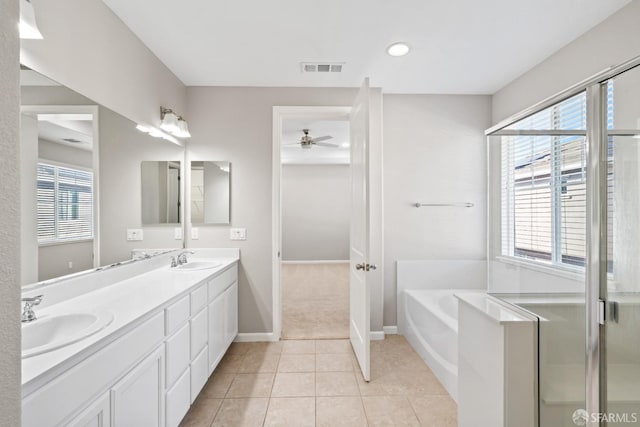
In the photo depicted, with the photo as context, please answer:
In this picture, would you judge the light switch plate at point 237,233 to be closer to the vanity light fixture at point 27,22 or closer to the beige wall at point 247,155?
the beige wall at point 247,155

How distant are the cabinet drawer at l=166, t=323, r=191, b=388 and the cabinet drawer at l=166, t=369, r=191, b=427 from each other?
4 centimetres

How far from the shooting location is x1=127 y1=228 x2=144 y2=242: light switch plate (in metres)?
2.08

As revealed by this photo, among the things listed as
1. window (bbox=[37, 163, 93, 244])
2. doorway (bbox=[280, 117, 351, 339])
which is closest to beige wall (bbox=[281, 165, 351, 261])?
doorway (bbox=[280, 117, 351, 339])

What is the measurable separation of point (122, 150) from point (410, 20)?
207 centimetres

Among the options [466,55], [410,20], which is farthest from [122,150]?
[466,55]

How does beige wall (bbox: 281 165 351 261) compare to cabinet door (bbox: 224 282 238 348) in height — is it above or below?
above

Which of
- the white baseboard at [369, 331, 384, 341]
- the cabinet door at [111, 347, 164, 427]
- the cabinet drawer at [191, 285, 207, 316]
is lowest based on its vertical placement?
the white baseboard at [369, 331, 384, 341]

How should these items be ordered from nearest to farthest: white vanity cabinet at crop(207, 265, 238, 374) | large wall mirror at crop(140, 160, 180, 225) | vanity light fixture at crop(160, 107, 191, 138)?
white vanity cabinet at crop(207, 265, 238, 374)
large wall mirror at crop(140, 160, 180, 225)
vanity light fixture at crop(160, 107, 191, 138)

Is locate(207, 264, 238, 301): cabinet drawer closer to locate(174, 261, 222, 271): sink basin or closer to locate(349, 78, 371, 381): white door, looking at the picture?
locate(174, 261, 222, 271): sink basin

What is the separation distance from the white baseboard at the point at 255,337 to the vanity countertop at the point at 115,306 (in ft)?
2.77

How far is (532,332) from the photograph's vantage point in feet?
4.01

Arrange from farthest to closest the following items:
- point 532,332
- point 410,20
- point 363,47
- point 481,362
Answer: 1. point 363,47
2. point 410,20
3. point 481,362
4. point 532,332

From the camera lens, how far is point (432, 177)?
3.11m

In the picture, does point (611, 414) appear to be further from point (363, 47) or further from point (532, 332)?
point (363, 47)
